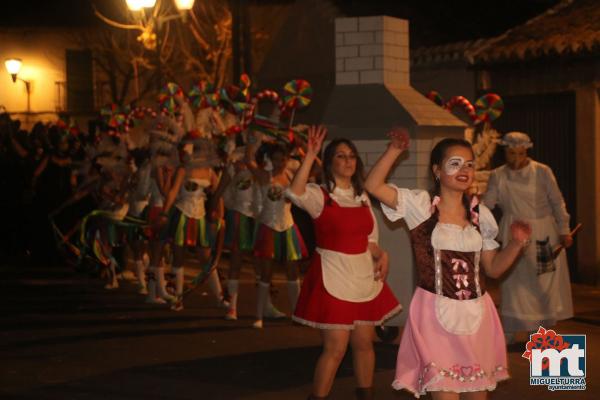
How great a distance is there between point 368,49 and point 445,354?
17.6 feet

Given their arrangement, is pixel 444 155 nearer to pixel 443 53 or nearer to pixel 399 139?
pixel 399 139


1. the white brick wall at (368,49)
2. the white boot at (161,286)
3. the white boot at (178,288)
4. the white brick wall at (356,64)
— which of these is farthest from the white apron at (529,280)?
the white boot at (161,286)

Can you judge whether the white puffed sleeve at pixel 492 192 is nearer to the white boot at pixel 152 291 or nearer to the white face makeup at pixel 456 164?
the white face makeup at pixel 456 164

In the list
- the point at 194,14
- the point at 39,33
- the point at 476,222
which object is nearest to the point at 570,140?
the point at 476,222

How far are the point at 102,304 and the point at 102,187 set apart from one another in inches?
85.3

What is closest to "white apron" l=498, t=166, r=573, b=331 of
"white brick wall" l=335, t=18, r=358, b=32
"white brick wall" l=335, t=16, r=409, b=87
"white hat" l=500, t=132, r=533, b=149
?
"white hat" l=500, t=132, r=533, b=149

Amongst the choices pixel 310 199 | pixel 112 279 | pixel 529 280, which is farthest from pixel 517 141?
pixel 112 279

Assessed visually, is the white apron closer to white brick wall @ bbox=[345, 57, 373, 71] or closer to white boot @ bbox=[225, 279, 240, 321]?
white brick wall @ bbox=[345, 57, 373, 71]

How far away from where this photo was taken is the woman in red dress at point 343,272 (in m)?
8.40

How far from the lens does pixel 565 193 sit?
16.8 metres

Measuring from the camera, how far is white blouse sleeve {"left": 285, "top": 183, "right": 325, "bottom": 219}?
325 inches

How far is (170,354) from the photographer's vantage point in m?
11.3

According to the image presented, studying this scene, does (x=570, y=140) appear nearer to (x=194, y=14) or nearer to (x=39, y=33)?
(x=194, y=14)

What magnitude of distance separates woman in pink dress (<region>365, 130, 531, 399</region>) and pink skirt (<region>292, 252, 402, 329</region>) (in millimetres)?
1391
